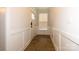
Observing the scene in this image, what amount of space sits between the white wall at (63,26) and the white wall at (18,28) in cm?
34

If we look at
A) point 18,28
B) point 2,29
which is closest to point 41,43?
point 18,28

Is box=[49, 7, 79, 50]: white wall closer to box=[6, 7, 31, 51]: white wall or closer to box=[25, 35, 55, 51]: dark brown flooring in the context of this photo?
box=[25, 35, 55, 51]: dark brown flooring

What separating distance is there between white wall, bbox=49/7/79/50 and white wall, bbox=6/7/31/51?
337 mm

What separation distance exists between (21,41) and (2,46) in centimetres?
29

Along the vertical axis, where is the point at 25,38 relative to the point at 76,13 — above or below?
below

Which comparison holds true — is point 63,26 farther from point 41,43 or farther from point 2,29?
point 2,29

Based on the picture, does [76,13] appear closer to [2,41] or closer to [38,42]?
[38,42]

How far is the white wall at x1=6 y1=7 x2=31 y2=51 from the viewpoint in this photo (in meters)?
1.38

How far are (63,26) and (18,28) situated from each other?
60 cm

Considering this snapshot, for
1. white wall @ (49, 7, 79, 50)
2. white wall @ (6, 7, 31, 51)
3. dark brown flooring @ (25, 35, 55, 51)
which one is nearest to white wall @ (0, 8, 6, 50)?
white wall @ (6, 7, 31, 51)

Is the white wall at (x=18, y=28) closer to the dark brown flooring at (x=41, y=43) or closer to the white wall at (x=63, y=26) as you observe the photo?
the dark brown flooring at (x=41, y=43)

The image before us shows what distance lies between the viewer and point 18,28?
1.50 meters
